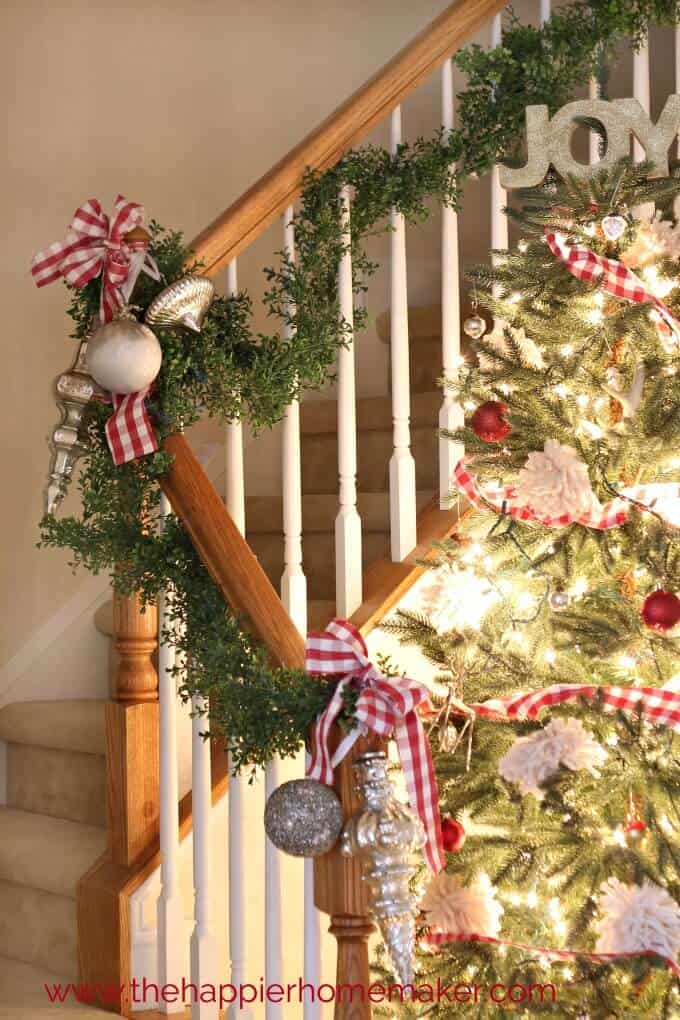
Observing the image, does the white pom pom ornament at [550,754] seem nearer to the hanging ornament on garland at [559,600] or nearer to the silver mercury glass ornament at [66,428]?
the hanging ornament on garland at [559,600]

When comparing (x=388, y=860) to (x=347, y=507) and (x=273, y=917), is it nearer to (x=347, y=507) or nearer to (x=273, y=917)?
(x=273, y=917)

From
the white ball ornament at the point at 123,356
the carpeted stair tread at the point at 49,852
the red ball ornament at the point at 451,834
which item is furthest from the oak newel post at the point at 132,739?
the red ball ornament at the point at 451,834

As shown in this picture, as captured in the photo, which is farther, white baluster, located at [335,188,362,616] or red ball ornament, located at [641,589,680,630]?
white baluster, located at [335,188,362,616]

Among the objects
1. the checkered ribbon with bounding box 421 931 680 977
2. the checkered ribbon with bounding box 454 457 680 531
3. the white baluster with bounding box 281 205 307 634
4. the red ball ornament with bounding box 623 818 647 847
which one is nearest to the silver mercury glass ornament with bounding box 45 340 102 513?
the white baluster with bounding box 281 205 307 634

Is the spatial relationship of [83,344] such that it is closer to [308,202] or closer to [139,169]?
[308,202]

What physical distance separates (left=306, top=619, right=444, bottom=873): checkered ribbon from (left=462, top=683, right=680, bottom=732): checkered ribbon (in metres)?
0.26

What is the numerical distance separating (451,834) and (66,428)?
854 millimetres

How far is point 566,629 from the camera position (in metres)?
1.90

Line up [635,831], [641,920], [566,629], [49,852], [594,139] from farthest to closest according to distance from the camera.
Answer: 1. [49,852]
2. [594,139]
3. [566,629]
4. [635,831]
5. [641,920]

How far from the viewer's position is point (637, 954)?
172 centimetres

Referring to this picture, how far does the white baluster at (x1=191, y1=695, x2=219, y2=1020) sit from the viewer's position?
6.92 feet

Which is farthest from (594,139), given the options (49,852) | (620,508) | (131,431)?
(49,852)

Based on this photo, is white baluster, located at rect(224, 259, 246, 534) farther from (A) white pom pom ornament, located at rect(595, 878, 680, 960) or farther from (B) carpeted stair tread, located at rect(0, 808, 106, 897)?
(A) white pom pom ornament, located at rect(595, 878, 680, 960)

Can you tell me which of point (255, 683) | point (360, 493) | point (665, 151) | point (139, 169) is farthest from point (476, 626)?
point (139, 169)
